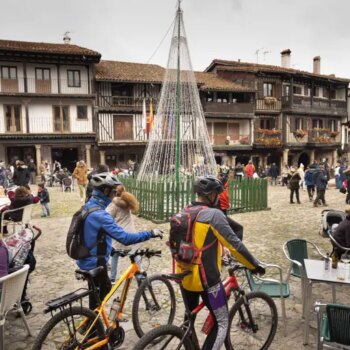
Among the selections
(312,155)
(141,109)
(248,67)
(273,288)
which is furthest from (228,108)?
(273,288)

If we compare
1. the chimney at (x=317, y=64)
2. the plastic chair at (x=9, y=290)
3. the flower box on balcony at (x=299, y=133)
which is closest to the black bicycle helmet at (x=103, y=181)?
the plastic chair at (x=9, y=290)

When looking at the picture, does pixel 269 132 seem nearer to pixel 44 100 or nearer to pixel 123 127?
pixel 123 127

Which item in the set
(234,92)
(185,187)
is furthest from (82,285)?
(234,92)

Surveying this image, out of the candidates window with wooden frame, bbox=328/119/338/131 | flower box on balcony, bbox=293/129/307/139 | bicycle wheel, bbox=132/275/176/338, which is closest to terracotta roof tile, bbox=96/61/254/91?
flower box on balcony, bbox=293/129/307/139

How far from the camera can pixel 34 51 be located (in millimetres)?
25203

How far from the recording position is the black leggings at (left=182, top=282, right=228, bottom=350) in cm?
298

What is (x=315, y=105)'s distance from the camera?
35.8 m

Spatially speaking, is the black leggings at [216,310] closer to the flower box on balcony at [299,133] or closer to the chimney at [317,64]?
the flower box on balcony at [299,133]

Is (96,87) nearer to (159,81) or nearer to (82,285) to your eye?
(159,81)

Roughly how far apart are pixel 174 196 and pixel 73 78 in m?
19.8

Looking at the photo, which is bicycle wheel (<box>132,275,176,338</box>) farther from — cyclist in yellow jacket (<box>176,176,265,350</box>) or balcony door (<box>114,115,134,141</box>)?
balcony door (<box>114,115,134,141</box>)

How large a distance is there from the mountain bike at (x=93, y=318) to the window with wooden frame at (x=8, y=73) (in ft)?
Answer: 85.5

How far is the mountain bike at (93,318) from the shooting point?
299 cm

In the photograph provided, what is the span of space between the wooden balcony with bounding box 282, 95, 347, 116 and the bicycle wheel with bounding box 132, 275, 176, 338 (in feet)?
106
